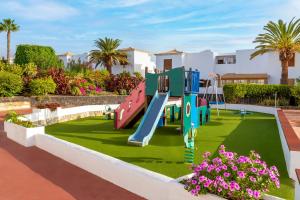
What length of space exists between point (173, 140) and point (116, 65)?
43.8 metres

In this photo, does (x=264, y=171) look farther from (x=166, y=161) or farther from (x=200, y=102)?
(x=200, y=102)

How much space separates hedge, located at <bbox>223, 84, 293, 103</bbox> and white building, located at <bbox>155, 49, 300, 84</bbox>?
574 inches

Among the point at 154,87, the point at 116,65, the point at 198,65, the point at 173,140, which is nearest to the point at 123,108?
the point at 154,87

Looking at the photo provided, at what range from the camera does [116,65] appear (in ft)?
175

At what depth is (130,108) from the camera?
13281mm

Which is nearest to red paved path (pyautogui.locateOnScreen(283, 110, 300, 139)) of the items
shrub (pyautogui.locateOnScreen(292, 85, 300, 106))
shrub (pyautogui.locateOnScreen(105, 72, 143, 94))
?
shrub (pyautogui.locateOnScreen(292, 85, 300, 106))

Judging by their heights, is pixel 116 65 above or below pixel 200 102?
above

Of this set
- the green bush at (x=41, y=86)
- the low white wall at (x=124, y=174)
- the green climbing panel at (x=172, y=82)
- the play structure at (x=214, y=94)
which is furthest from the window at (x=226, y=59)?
the low white wall at (x=124, y=174)

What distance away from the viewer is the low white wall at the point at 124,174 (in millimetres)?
5168

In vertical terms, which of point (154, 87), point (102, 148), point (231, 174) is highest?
point (154, 87)

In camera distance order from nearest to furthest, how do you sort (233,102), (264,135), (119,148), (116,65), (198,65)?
1. (119,148)
2. (264,135)
3. (233,102)
4. (198,65)
5. (116,65)

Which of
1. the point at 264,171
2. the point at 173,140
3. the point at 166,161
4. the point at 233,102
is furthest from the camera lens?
the point at 233,102

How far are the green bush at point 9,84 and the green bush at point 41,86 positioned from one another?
983 mm

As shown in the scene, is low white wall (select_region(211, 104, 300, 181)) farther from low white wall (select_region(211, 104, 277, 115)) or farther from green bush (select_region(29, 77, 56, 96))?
green bush (select_region(29, 77, 56, 96))
